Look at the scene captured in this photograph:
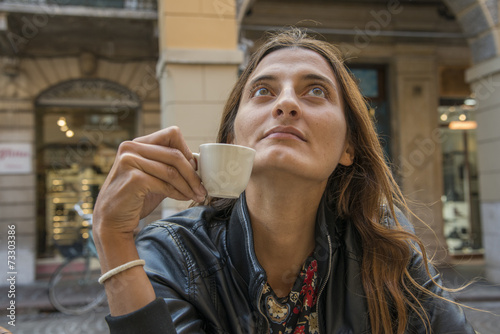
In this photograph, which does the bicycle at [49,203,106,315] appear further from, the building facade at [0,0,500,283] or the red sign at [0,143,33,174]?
the red sign at [0,143,33,174]

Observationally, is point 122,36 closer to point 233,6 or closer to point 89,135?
point 89,135

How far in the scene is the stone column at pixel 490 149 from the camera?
7109 mm

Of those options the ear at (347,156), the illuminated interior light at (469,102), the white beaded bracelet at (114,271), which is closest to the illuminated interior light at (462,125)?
the illuminated interior light at (469,102)

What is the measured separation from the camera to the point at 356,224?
5.53ft

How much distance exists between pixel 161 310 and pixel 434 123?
31.1 ft

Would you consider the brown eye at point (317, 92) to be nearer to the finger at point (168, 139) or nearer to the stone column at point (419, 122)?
the finger at point (168, 139)

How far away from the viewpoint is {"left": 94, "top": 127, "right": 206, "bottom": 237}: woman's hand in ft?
3.43

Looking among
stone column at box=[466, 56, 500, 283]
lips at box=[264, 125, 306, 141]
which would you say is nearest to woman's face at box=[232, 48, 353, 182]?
lips at box=[264, 125, 306, 141]

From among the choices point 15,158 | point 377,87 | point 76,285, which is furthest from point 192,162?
point 377,87

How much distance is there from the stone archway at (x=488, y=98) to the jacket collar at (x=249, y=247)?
22.0 feet

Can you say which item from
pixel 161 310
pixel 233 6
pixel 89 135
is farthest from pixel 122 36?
pixel 161 310

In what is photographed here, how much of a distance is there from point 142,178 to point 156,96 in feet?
26.8

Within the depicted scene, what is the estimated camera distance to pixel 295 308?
147 cm

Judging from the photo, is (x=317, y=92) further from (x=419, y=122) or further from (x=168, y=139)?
(x=419, y=122)
